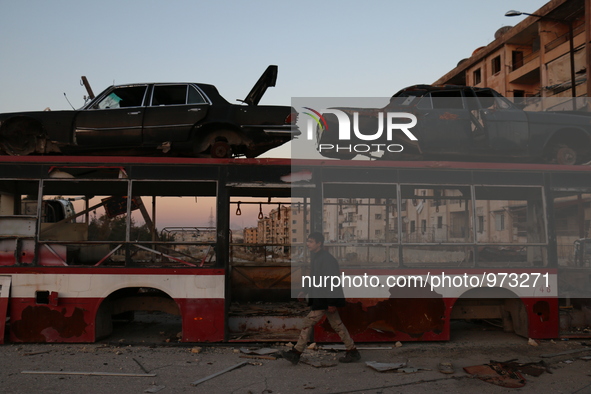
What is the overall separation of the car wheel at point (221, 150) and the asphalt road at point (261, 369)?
9.82 feet

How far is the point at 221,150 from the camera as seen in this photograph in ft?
26.9

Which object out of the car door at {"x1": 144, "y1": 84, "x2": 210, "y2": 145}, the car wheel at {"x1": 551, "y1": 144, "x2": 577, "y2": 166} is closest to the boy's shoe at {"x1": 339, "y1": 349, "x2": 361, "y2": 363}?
the car door at {"x1": 144, "y1": 84, "x2": 210, "y2": 145}

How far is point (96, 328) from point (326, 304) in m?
3.39

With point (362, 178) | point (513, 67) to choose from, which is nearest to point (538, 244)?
point (362, 178)

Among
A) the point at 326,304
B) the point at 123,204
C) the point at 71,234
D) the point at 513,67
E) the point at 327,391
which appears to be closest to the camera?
the point at 327,391

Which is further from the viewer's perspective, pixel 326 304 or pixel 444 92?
pixel 444 92

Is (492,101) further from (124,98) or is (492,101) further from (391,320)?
(124,98)

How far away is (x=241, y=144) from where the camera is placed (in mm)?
8484

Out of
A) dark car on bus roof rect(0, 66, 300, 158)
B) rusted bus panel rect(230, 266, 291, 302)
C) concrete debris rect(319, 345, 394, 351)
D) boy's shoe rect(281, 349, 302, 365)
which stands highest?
dark car on bus roof rect(0, 66, 300, 158)

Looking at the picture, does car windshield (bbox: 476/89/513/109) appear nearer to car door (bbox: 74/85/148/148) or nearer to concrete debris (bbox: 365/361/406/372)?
concrete debris (bbox: 365/361/406/372)

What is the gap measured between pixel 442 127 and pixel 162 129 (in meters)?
4.89

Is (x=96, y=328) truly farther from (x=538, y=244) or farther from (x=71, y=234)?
(x=538, y=244)

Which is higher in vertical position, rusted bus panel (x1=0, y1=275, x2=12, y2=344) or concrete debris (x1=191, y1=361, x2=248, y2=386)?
rusted bus panel (x1=0, y1=275, x2=12, y2=344)

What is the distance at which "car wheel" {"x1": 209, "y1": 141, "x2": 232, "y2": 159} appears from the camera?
819 centimetres
